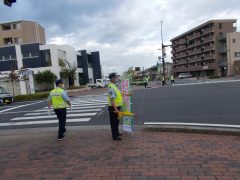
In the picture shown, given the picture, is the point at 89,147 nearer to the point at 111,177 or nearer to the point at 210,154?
the point at 111,177

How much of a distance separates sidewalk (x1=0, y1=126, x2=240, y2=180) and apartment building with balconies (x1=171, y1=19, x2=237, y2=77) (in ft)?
212

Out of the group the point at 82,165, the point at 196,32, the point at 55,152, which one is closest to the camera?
the point at 82,165

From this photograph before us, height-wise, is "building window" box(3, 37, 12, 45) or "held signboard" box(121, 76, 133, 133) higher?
"building window" box(3, 37, 12, 45)

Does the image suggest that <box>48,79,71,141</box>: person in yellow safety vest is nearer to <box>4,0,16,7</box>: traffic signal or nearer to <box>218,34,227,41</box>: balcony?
<box>4,0,16,7</box>: traffic signal

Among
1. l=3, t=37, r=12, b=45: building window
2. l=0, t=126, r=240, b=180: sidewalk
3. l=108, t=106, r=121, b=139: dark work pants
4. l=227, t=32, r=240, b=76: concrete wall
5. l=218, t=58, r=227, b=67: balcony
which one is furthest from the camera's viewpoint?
l=218, t=58, r=227, b=67: balcony

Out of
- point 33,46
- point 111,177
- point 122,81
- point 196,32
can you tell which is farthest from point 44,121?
point 196,32

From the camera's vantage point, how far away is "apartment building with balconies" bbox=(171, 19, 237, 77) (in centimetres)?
7816

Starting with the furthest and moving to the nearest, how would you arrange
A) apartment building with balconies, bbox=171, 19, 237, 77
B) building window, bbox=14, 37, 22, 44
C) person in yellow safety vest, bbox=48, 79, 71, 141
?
apartment building with balconies, bbox=171, 19, 237, 77
building window, bbox=14, 37, 22, 44
person in yellow safety vest, bbox=48, 79, 71, 141

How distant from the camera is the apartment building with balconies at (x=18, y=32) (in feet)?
195

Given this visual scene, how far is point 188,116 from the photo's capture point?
10.5m

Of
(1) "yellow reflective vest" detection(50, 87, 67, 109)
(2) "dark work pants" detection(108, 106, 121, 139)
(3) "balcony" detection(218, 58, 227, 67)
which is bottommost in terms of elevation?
(2) "dark work pants" detection(108, 106, 121, 139)

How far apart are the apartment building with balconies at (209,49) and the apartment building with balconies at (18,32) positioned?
34760mm

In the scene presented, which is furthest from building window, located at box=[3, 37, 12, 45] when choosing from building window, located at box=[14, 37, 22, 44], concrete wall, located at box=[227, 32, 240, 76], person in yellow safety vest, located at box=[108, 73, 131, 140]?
person in yellow safety vest, located at box=[108, 73, 131, 140]

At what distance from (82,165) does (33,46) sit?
153 feet
